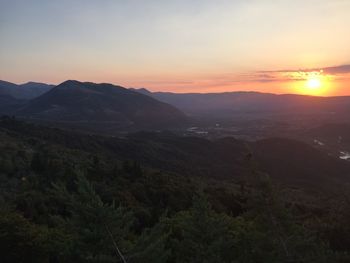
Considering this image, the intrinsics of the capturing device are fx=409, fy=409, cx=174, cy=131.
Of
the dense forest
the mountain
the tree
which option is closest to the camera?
the tree

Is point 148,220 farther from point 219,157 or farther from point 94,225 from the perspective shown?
point 219,157

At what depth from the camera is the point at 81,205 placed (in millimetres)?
11984

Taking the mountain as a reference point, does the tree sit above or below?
above

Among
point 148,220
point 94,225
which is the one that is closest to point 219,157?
point 148,220

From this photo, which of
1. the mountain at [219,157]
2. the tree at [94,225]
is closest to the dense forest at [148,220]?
the tree at [94,225]

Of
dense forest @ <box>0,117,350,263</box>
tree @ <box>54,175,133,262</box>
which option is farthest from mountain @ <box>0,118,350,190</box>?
tree @ <box>54,175,133,262</box>

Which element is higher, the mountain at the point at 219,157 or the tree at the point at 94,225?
the tree at the point at 94,225

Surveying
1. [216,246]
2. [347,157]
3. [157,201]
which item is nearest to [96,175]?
[157,201]

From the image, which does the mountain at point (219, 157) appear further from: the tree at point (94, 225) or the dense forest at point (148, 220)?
the tree at point (94, 225)

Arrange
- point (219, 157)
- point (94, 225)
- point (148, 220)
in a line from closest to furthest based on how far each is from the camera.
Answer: point (94, 225) < point (148, 220) < point (219, 157)

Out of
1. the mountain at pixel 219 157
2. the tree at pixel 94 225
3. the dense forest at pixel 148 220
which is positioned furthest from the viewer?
the mountain at pixel 219 157

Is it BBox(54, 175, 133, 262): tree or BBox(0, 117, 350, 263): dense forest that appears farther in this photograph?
BBox(0, 117, 350, 263): dense forest

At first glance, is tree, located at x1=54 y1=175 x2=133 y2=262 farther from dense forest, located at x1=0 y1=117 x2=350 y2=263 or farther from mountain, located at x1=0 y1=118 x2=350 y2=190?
mountain, located at x1=0 y1=118 x2=350 y2=190

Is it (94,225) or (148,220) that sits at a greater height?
(94,225)
